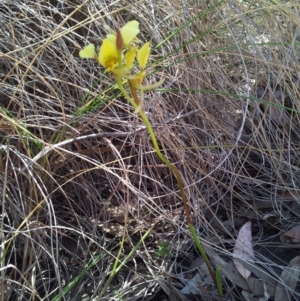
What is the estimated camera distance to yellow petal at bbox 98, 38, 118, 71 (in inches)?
26.6

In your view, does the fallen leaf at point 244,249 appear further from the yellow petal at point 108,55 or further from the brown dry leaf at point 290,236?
the yellow petal at point 108,55

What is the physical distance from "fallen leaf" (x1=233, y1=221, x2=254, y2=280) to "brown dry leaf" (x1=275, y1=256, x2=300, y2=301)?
7 centimetres

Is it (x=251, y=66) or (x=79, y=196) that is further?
(x=251, y=66)

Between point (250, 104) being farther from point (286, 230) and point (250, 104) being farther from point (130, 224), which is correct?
point (130, 224)

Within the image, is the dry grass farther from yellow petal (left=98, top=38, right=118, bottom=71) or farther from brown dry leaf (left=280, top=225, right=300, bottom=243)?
yellow petal (left=98, top=38, right=118, bottom=71)

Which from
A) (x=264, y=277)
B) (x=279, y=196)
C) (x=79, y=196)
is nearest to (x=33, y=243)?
(x=79, y=196)

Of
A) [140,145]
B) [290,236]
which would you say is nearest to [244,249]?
[290,236]

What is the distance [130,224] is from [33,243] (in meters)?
0.26

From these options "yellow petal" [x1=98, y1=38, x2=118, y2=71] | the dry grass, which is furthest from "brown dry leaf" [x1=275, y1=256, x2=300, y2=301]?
"yellow petal" [x1=98, y1=38, x2=118, y2=71]

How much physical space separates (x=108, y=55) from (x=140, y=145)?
557mm

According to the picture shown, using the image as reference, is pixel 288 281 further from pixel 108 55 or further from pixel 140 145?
pixel 108 55

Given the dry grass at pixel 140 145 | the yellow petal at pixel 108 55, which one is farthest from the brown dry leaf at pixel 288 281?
the yellow petal at pixel 108 55

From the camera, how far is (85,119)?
3.98 ft

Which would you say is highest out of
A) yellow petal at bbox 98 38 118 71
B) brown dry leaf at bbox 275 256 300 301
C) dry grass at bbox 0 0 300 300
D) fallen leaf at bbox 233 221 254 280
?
yellow petal at bbox 98 38 118 71
